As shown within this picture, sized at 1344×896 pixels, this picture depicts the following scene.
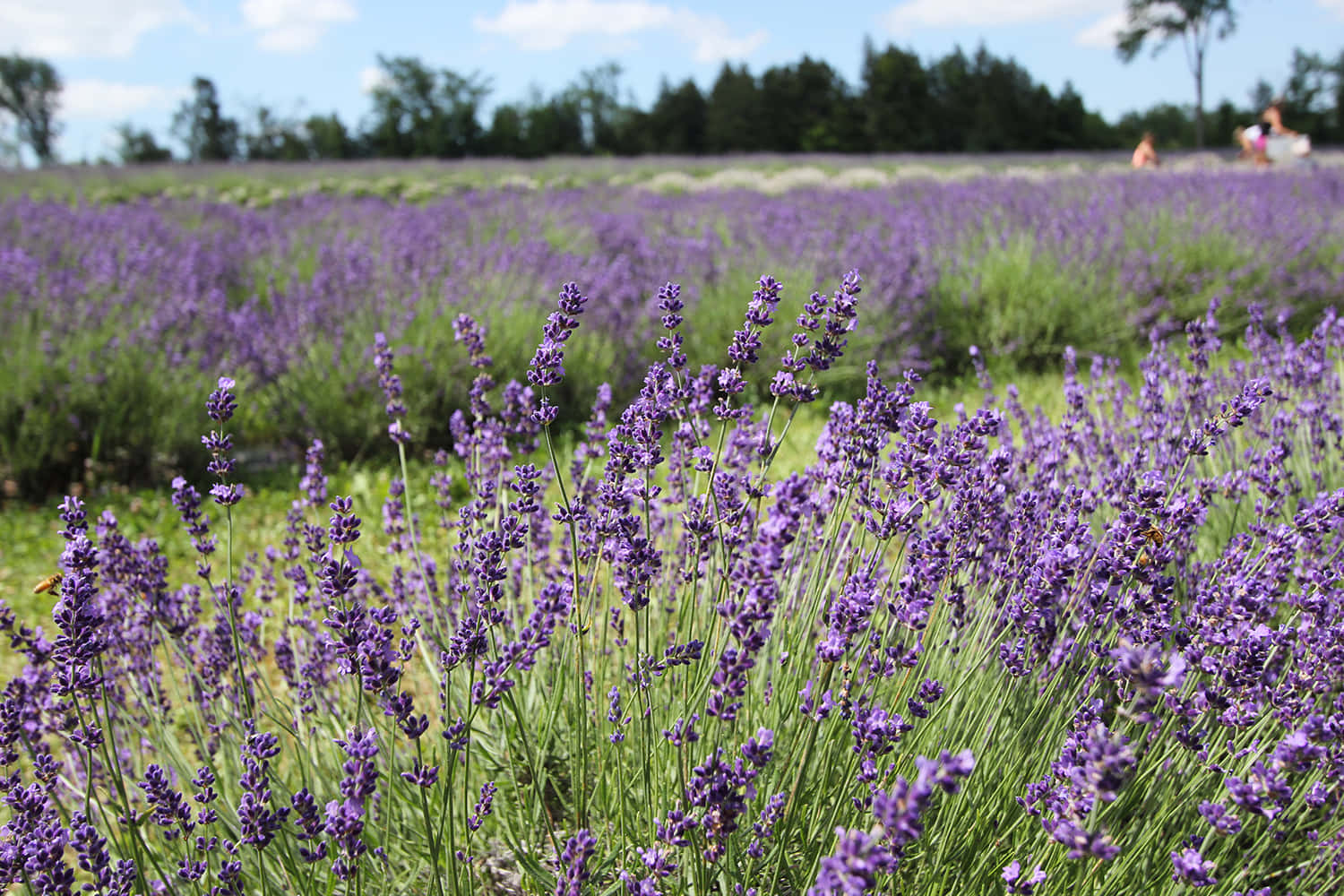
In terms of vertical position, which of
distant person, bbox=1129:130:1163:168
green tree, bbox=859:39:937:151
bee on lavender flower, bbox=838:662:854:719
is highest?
green tree, bbox=859:39:937:151

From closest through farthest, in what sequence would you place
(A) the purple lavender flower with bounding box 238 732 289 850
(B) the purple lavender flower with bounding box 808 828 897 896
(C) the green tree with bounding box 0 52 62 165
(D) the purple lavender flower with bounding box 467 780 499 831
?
(B) the purple lavender flower with bounding box 808 828 897 896, (A) the purple lavender flower with bounding box 238 732 289 850, (D) the purple lavender flower with bounding box 467 780 499 831, (C) the green tree with bounding box 0 52 62 165

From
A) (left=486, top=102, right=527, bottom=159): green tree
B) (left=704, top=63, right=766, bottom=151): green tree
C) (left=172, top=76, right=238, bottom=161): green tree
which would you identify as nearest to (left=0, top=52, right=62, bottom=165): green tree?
(left=172, top=76, right=238, bottom=161): green tree

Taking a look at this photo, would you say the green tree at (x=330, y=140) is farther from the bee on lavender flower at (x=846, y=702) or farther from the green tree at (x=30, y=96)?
the bee on lavender flower at (x=846, y=702)

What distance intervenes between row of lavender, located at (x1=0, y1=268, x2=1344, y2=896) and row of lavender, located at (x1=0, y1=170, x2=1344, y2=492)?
9.05 feet

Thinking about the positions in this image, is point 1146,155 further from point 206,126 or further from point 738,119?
point 206,126

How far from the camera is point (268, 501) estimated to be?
14.2ft

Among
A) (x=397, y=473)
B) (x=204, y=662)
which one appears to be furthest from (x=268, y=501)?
(x=204, y=662)

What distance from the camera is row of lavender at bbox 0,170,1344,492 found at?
15.0 feet

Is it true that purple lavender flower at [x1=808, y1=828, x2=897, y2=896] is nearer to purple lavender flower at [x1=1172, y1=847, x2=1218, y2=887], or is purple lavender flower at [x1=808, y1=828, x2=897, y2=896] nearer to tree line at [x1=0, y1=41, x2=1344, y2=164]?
purple lavender flower at [x1=1172, y1=847, x2=1218, y2=887]

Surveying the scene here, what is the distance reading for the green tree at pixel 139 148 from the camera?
48.3 meters

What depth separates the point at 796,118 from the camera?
45062 mm

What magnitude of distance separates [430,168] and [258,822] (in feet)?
71.0

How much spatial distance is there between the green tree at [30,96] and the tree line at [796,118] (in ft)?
39.1

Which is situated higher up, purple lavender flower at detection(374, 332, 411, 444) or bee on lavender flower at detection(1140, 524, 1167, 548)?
purple lavender flower at detection(374, 332, 411, 444)
